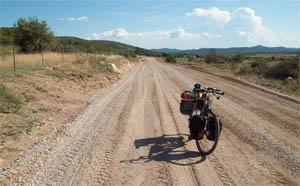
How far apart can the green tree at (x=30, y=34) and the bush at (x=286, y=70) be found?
26194mm

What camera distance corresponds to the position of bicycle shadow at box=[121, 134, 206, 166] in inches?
154

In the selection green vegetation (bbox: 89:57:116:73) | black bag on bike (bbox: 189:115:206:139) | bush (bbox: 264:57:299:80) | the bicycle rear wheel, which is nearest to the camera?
the bicycle rear wheel

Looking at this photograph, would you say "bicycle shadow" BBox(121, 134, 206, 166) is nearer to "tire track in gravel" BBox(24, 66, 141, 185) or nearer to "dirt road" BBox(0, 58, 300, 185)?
"dirt road" BBox(0, 58, 300, 185)

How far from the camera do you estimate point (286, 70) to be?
1916 centimetres

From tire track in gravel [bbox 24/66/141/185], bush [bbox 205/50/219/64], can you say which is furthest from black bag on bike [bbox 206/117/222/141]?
bush [bbox 205/50/219/64]

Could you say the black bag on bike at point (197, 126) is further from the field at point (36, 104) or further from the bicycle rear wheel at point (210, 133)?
the field at point (36, 104)

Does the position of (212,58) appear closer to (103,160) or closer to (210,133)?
(210,133)

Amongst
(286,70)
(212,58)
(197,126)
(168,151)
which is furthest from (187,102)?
(212,58)

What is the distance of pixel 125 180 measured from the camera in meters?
3.27

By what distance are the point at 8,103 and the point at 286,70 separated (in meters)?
22.0

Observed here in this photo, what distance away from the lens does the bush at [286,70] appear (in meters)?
18.6

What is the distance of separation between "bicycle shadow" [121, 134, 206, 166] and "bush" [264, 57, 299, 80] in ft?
61.6

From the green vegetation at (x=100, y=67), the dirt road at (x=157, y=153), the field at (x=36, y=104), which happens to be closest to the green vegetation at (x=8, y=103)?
the field at (x=36, y=104)

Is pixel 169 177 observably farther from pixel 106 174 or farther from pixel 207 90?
pixel 207 90
